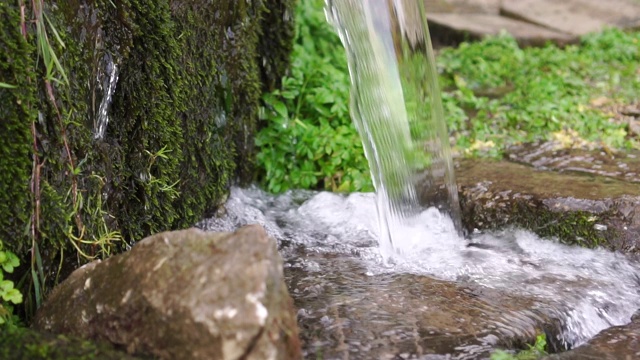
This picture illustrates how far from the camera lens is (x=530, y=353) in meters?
2.50

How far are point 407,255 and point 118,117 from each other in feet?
4.80

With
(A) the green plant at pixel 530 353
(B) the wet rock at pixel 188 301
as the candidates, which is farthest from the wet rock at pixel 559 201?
(B) the wet rock at pixel 188 301

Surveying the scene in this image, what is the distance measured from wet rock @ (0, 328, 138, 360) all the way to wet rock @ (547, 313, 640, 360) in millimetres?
1438

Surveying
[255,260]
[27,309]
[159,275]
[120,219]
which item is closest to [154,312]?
[159,275]

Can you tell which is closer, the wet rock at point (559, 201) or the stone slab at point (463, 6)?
the wet rock at point (559, 201)

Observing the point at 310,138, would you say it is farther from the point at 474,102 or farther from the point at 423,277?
the point at 474,102

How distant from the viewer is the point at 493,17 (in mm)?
8578

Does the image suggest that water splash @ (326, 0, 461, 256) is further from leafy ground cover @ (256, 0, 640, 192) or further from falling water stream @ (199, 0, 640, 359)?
leafy ground cover @ (256, 0, 640, 192)

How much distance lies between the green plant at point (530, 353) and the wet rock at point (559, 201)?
0.97 m

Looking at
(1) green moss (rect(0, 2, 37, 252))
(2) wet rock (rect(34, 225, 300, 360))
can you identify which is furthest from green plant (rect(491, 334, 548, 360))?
(1) green moss (rect(0, 2, 37, 252))

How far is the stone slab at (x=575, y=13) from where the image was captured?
8.24 metres

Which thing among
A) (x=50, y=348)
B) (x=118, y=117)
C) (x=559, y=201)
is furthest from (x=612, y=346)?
(x=118, y=117)

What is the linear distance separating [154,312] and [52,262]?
2.27ft

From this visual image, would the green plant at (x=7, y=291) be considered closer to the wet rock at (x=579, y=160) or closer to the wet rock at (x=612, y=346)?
the wet rock at (x=612, y=346)
